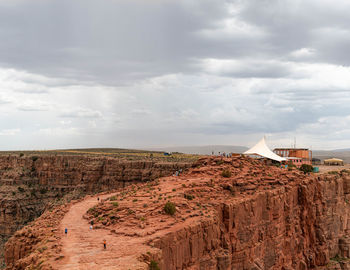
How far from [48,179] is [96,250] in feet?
214

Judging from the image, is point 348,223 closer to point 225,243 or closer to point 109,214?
point 225,243

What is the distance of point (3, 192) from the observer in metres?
77.0

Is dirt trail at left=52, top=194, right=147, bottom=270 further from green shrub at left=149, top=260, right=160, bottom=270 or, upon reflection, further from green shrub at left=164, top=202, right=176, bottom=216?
green shrub at left=164, top=202, right=176, bottom=216

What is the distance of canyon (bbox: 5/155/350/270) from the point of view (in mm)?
19781

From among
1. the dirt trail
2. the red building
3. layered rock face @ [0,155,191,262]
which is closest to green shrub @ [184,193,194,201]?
the dirt trail

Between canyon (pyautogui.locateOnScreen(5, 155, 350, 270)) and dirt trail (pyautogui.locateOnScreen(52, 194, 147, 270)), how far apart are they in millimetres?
50

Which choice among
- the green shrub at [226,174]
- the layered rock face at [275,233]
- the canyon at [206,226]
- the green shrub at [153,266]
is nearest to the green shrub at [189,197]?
the canyon at [206,226]

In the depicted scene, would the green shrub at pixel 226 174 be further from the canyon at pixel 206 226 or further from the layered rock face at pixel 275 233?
the layered rock face at pixel 275 233

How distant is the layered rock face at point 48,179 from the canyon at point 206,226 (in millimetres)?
26793

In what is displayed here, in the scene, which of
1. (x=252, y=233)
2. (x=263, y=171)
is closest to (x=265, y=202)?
(x=252, y=233)

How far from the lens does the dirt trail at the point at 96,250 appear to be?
A: 17188mm

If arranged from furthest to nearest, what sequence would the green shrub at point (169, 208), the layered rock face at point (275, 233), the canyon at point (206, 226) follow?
the green shrub at point (169, 208) < the layered rock face at point (275, 233) < the canyon at point (206, 226)

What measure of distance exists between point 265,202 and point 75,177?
170ft

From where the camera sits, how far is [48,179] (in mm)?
80750
